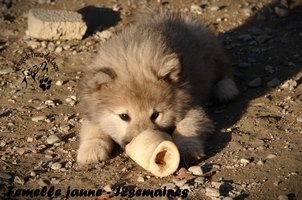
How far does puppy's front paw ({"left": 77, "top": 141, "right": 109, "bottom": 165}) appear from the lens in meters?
4.88

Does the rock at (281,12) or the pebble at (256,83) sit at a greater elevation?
the pebble at (256,83)

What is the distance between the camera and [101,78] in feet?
16.0

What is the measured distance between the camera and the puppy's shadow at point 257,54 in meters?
5.70

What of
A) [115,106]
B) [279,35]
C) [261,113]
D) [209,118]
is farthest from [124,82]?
[279,35]

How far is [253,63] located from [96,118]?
2.37 m

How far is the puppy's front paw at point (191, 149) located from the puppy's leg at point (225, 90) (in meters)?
1.14

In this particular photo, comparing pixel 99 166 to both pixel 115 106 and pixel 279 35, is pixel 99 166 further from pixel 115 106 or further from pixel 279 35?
pixel 279 35

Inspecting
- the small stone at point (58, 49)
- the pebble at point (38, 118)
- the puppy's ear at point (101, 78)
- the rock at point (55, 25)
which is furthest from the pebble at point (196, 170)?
the rock at point (55, 25)

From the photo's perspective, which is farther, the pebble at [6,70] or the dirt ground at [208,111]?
the pebble at [6,70]

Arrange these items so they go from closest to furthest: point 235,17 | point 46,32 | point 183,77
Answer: point 183,77, point 46,32, point 235,17

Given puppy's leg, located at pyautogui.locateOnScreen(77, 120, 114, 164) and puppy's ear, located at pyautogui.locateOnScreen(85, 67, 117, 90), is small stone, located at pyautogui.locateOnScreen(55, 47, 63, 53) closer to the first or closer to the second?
puppy's leg, located at pyautogui.locateOnScreen(77, 120, 114, 164)

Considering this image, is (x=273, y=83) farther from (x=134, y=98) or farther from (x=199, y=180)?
(x=199, y=180)

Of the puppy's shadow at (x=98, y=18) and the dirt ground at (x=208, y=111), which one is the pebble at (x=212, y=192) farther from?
the puppy's shadow at (x=98, y=18)

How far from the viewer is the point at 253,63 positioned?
6.83m
